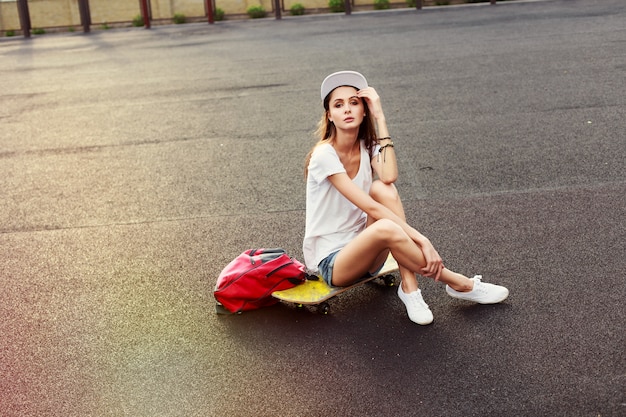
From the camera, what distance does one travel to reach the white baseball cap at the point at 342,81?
4.34 m

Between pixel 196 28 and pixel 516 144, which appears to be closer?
pixel 516 144

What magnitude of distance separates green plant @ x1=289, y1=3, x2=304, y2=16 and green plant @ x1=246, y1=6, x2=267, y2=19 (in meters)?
1.02

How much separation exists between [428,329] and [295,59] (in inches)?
424

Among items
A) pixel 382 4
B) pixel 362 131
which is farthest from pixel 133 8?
pixel 362 131

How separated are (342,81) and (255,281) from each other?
4.03 ft

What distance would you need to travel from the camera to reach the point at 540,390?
11.7ft

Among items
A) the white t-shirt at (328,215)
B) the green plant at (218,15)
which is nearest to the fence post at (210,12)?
the green plant at (218,15)

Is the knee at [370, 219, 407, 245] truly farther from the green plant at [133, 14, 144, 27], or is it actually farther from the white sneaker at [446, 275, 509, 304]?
the green plant at [133, 14, 144, 27]

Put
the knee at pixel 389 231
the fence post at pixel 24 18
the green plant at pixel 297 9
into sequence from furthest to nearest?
the green plant at pixel 297 9 → the fence post at pixel 24 18 → the knee at pixel 389 231

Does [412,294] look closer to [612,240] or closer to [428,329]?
[428,329]

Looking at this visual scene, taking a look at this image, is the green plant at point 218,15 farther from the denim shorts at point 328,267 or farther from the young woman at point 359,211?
the denim shorts at point 328,267

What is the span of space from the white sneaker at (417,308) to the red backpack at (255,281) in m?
0.64

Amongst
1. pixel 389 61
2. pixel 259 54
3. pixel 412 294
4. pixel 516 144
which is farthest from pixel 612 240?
pixel 259 54

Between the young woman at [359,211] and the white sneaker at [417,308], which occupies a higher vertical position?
the young woman at [359,211]
